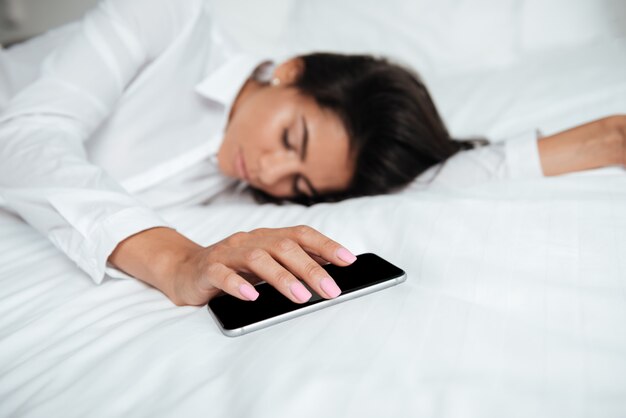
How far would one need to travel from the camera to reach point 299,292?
40 cm

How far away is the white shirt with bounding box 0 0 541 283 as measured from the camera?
1.88 feet

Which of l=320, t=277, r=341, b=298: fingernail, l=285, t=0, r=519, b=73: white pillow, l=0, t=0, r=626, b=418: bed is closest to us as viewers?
l=0, t=0, r=626, b=418: bed

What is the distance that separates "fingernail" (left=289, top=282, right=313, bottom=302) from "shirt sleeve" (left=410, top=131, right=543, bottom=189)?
432mm

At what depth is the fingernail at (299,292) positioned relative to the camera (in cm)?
40

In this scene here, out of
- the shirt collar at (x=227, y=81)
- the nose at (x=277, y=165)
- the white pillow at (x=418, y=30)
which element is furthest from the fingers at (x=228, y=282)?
the white pillow at (x=418, y=30)

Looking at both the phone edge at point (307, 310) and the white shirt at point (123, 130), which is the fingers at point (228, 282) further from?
the white shirt at point (123, 130)

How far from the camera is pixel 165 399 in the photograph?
0.32m

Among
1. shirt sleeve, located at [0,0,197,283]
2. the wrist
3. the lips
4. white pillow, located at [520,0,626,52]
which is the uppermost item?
white pillow, located at [520,0,626,52]


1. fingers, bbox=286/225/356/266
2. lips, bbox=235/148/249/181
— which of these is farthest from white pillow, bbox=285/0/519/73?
fingers, bbox=286/225/356/266

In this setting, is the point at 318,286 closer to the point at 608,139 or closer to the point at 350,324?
the point at 350,324

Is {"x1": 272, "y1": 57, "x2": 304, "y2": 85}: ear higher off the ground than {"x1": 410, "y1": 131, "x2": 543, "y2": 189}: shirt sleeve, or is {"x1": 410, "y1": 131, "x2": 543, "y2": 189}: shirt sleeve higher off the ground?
{"x1": 272, "y1": 57, "x2": 304, "y2": 85}: ear

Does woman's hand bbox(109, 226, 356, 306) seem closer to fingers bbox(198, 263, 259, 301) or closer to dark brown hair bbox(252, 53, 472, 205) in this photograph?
fingers bbox(198, 263, 259, 301)

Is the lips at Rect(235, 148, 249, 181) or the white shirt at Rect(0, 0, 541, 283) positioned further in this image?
the lips at Rect(235, 148, 249, 181)

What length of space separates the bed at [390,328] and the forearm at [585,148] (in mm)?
25
